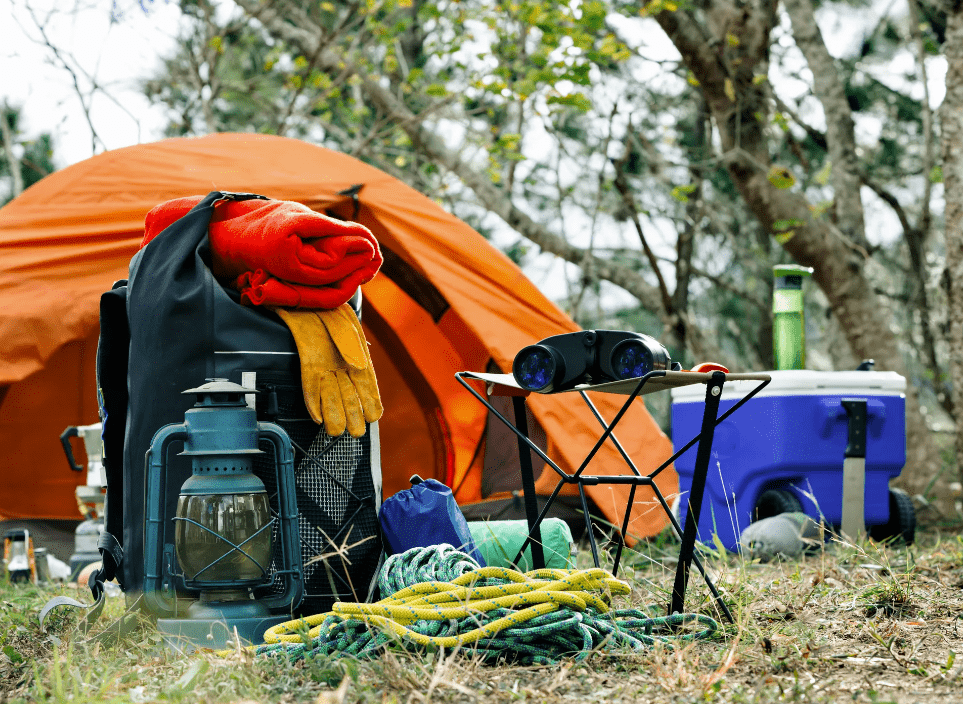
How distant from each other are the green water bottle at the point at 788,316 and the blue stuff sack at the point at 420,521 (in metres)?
1.32

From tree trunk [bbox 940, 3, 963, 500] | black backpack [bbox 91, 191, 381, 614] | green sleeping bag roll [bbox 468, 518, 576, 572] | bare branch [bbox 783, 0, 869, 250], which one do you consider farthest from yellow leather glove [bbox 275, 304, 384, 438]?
bare branch [bbox 783, 0, 869, 250]

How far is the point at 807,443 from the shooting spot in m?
2.73

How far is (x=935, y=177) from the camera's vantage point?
4031mm

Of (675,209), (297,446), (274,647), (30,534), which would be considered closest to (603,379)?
(297,446)

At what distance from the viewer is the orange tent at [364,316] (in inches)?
119

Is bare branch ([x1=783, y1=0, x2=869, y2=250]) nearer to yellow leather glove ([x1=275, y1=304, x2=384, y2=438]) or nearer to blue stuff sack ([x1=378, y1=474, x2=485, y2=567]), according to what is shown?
blue stuff sack ([x1=378, y1=474, x2=485, y2=567])

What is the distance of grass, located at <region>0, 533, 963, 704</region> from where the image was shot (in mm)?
1290

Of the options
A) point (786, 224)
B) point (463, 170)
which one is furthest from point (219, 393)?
point (463, 170)

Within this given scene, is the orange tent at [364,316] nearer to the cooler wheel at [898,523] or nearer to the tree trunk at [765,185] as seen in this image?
the cooler wheel at [898,523]

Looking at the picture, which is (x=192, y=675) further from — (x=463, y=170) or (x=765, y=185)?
(x=463, y=170)

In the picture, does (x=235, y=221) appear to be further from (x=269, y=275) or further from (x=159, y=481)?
(x=159, y=481)

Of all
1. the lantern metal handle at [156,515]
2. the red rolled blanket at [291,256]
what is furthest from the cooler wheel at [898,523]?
the lantern metal handle at [156,515]

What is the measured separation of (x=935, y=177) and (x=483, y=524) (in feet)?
9.45

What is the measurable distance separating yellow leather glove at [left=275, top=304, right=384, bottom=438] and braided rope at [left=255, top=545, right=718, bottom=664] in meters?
0.40
